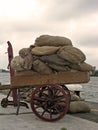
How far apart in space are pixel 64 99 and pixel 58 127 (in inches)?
38.9

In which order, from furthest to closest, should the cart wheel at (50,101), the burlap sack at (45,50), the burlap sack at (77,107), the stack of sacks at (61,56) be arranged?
1. the burlap sack at (77,107)
2. the burlap sack at (45,50)
3. the stack of sacks at (61,56)
4. the cart wheel at (50,101)

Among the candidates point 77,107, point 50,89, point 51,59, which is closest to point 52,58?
point 51,59

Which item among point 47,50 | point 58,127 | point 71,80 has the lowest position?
point 58,127

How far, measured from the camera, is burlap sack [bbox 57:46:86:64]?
1070cm

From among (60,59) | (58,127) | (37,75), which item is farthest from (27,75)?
(58,127)

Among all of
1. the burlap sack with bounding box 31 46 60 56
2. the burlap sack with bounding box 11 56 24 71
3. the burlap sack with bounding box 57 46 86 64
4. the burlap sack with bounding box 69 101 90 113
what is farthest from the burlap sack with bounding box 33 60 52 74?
the burlap sack with bounding box 69 101 90 113

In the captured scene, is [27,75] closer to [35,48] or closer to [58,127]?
[35,48]

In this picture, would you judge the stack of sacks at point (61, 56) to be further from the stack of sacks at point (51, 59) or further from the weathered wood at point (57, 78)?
the weathered wood at point (57, 78)

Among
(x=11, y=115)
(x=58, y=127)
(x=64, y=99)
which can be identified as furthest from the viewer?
(x=11, y=115)

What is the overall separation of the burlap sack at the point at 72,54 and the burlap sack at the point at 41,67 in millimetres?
461

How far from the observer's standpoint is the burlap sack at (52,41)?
11.1 metres

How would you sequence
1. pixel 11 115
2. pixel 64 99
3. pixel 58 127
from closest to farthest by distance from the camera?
pixel 58 127, pixel 64 99, pixel 11 115

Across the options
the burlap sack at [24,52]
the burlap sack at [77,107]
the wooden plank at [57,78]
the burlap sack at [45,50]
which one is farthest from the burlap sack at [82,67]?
the burlap sack at [77,107]

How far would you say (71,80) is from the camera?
10.8m
